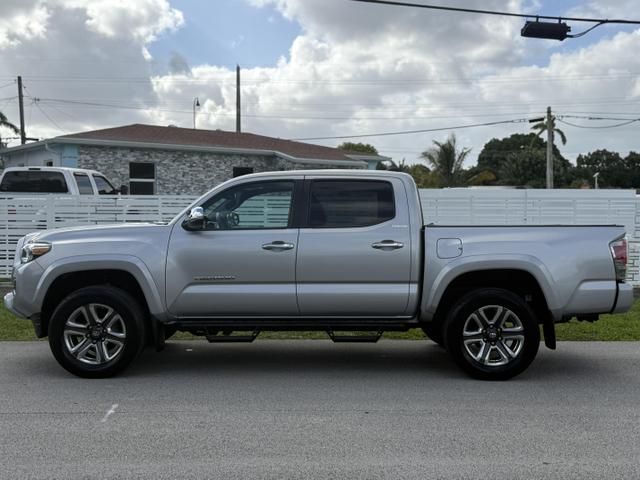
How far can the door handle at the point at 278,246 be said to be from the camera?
19.8 ft

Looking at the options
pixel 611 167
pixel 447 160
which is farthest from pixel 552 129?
pixel 611 167

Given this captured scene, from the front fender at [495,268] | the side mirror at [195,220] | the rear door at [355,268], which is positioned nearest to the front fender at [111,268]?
the side mirror at [195,220]

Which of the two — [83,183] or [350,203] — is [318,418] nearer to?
[350,203]

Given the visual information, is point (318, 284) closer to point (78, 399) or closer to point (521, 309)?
point (521, 309)

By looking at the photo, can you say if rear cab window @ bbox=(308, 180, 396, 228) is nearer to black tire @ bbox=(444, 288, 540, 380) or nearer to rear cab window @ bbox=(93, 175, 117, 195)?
black tire @ bbox=(444, 288, 540, 380)

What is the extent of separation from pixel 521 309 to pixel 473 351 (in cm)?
60

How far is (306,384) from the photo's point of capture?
6.05m

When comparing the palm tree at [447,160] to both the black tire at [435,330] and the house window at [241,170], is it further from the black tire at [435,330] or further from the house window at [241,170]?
the black tire at [435,330]

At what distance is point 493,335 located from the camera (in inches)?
240

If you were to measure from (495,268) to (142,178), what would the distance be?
18.6 meters

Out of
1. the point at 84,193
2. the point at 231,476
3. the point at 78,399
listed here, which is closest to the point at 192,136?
the point at 84,193

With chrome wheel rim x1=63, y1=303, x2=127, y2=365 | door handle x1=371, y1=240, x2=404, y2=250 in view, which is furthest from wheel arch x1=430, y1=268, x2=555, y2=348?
chrome wheel rim x1=63, y1=303, x2=127, y2=365

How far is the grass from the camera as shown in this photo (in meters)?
8.34

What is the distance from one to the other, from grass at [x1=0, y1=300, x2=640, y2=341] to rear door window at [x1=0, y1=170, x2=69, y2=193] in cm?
534
